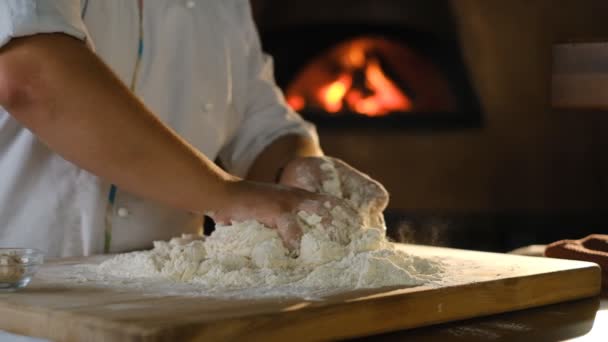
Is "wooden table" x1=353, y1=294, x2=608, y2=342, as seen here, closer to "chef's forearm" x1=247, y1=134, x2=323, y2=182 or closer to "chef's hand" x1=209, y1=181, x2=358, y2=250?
"chef's hand" x1=209, y1=181, x2=358, y2=250

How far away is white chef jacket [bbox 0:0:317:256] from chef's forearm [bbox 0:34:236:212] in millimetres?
37

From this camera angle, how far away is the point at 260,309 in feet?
3.37

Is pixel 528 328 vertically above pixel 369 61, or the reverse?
pixel 369 61

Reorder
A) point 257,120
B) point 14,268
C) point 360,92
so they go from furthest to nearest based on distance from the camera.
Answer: point 360,92 < point 257,120 < point 14,268

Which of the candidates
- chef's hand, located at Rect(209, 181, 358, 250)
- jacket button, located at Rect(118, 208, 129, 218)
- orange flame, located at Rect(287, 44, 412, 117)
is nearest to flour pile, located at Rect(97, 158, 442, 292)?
chef's hand, located at Rect(209, 181, 358, 250)

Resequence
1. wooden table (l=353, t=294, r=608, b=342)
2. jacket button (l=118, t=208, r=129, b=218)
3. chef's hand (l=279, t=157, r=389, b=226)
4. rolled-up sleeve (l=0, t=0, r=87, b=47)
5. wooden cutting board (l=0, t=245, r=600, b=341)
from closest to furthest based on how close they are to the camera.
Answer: wooden cutting board (l=0, t=245, r=600, b=341)
wooden table (l=353, t=294, r=608, b=342)
rolled-up sleeve (l=0, t=0, r=87, b=47)
chef's hand (l=279, t=157, r=389, b=226)
jacket button (l=118, t=208, r=129, b=218)

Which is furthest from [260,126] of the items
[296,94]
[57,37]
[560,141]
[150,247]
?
[560,141]

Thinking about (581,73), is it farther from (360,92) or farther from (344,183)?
(360,92)

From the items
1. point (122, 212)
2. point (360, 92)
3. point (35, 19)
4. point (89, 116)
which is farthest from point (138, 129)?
point (360, 92)

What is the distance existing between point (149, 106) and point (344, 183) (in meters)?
0.41

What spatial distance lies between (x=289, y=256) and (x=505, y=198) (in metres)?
2.34

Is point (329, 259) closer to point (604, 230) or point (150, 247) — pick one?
point (150, 247)

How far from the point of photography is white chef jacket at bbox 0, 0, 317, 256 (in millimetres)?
1590

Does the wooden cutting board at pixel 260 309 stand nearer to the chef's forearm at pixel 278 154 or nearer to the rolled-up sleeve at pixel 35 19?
the rolled-up sleeve at pixel 35 19
